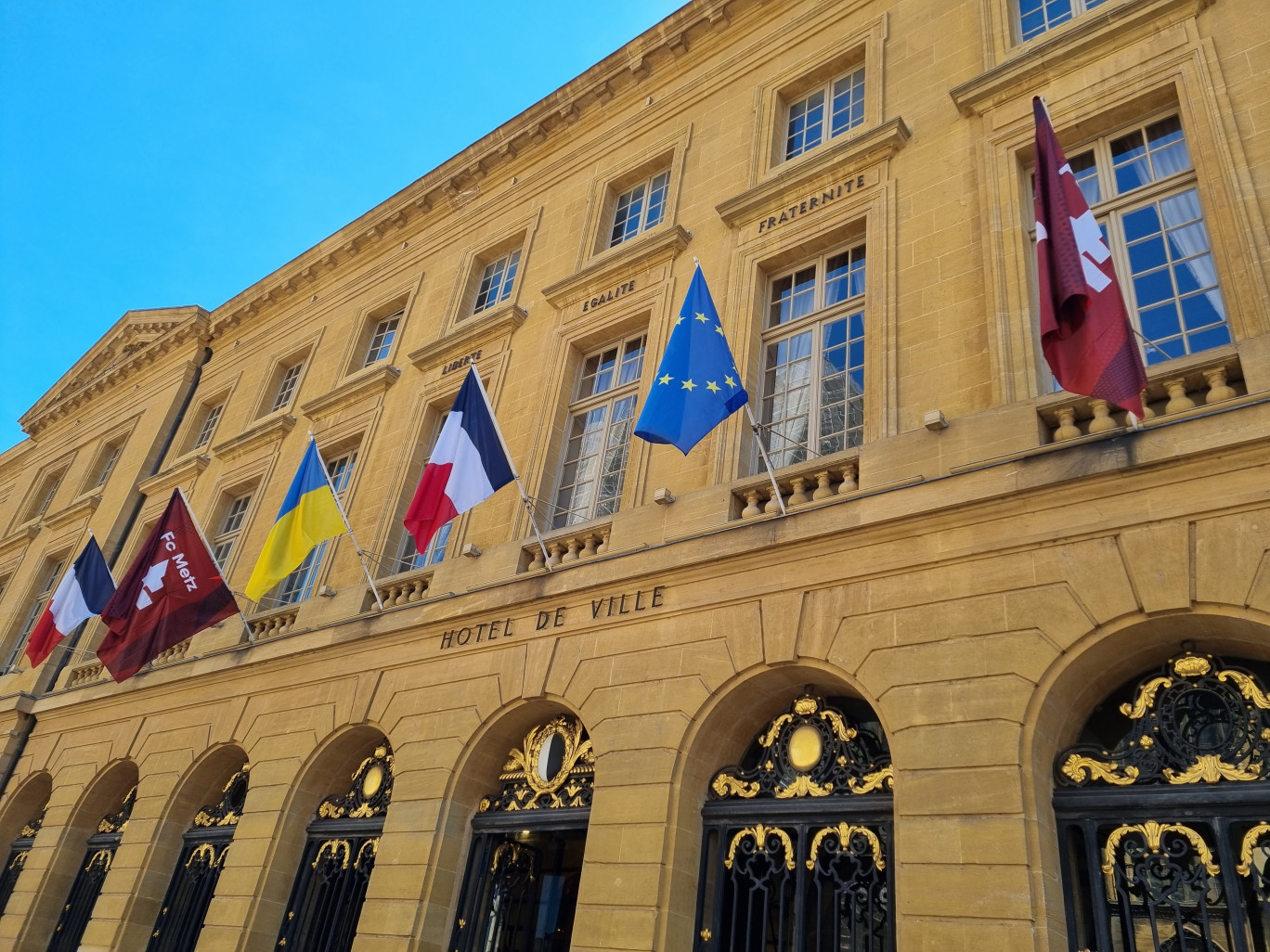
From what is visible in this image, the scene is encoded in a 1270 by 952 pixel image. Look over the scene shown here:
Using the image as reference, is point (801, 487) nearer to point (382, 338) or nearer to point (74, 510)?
point (382, 338)

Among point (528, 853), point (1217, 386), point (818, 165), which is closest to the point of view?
point (1217, 386)

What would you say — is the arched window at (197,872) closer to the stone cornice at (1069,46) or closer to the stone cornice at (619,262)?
the stone cornice at (619,262)

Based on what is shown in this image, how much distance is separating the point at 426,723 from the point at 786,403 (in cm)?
477

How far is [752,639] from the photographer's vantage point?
735cm

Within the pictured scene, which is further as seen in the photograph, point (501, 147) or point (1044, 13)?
point (501, 147)

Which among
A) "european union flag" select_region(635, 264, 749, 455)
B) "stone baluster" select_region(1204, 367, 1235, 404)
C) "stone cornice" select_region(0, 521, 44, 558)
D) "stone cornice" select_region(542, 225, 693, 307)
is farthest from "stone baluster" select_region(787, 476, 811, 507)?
"stone cornice" select_region(0, 521, 44, 558)

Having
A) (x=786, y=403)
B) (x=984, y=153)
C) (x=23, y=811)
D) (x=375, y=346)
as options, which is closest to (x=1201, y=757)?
(x=786, y=403)

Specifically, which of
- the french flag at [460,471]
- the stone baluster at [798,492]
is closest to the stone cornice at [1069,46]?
the stone baluster at [798,492]

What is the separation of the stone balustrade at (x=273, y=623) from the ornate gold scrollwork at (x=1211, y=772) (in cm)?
979

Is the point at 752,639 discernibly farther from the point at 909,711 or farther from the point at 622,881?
the point at 622,881

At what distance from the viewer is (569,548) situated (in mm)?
9375

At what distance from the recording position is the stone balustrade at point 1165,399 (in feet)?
19.9

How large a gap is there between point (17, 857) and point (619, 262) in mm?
13072

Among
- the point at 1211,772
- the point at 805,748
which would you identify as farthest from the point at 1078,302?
the point at 805,748
